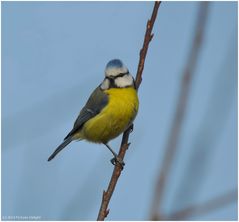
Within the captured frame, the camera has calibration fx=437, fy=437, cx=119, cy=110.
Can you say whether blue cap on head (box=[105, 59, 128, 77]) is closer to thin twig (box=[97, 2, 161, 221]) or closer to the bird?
the bird

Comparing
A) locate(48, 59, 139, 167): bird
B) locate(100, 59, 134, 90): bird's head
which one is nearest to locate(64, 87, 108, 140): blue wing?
locate(48, 59, 139, 167): bird

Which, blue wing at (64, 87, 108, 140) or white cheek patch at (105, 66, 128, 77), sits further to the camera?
blue wing at (64, 87, 108, 140)

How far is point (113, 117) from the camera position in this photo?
363 centimetres

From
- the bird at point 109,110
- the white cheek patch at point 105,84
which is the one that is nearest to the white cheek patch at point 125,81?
the bird at point 109,110

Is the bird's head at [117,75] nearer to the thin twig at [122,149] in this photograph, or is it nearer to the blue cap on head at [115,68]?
the blue cap on head at [115,68]

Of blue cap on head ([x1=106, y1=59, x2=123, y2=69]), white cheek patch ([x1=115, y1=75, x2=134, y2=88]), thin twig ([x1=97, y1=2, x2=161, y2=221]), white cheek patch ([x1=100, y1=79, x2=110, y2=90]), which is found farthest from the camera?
white cheek patch ([x1=100, y1=79, x2=110, y2=90])

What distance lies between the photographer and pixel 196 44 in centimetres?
85

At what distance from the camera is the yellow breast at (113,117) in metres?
3.54

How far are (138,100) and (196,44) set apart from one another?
2.73 metres

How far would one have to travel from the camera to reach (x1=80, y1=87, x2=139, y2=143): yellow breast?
3535 mm

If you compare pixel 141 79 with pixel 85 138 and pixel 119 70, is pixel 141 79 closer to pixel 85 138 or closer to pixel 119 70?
pixel 119 70

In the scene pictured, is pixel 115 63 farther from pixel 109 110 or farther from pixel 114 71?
pixel 109 110

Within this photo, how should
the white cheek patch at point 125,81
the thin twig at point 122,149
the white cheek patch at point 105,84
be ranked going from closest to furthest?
the thin twig at point 122,149, the white cheek patch at point 125,81, the white cheek patch at point 105,84

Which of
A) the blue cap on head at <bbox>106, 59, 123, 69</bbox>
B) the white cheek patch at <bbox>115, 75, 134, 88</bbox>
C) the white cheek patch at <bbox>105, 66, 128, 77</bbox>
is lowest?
the white cheek patch at <bbox>115, 75, 134, 88</bbox>
